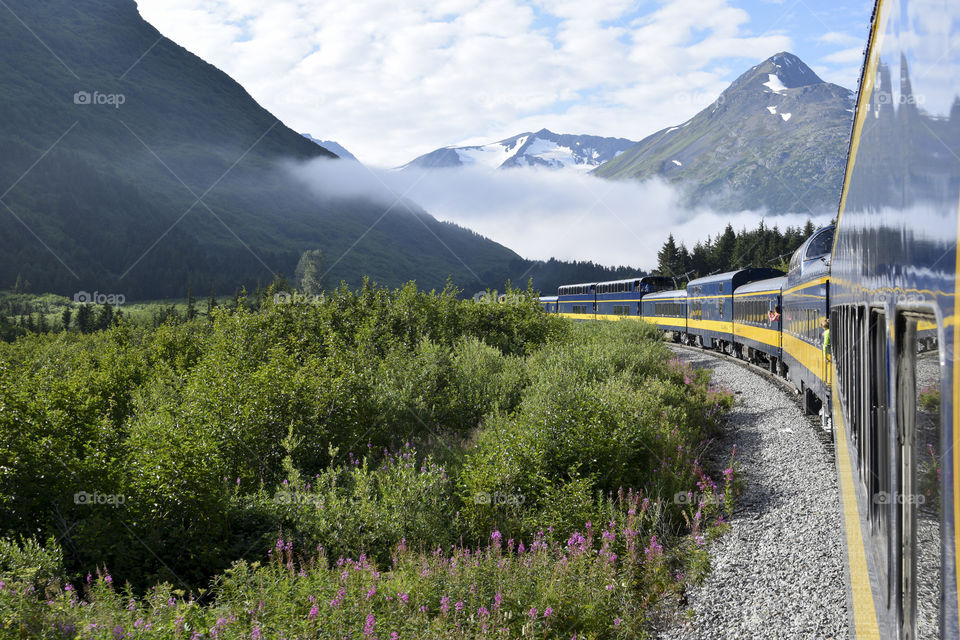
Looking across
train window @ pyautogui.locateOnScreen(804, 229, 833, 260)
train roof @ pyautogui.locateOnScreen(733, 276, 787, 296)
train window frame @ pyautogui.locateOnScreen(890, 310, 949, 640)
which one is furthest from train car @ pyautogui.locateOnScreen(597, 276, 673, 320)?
train window frame @ pyautogui.locateOnScreen(890, 310, 949, 640)

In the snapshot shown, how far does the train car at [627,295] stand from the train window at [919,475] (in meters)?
41.6

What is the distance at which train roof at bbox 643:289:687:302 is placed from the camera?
3623 cm

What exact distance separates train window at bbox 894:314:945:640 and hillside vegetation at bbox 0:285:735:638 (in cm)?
412

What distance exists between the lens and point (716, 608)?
Result: 20.6 ft

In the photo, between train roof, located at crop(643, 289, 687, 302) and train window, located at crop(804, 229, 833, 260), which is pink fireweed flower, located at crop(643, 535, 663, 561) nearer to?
train window, located at crop(804, 229, 833, 260)

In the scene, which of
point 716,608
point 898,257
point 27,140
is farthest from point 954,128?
point 27,140

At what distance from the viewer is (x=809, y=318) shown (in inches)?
534

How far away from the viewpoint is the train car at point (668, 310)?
36156 millimetres

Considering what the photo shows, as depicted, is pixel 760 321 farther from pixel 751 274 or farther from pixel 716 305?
pixel 716 305

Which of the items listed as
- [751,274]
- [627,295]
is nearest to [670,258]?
[627,295]

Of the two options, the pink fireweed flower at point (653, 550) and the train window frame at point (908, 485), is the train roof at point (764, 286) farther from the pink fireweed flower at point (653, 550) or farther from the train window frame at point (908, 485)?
the train window frame at point (908, 485)

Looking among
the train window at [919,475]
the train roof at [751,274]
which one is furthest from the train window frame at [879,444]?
the train roof at [751,274]

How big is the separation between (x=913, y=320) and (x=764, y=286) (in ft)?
71.4

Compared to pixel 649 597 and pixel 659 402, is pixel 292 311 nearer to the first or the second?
pixel 659 402
